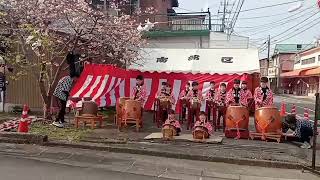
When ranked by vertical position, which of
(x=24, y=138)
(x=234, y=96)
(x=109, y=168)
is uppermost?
(x=234, y=96)

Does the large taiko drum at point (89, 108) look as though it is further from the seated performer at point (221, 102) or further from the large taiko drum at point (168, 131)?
the seated performer at point (221, 102)

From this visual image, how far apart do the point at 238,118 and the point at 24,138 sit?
614cm

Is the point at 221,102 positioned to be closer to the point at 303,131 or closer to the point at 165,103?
the point at 165,103

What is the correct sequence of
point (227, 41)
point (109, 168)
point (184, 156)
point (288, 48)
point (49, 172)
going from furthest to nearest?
point (288, 48), point (227, 41), point (184, 156), point (109, 168), point (49, 172)

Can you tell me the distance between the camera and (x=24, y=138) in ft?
37.0

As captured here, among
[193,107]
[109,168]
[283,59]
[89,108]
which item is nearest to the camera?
[109,168]

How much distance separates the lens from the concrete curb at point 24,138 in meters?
11.1

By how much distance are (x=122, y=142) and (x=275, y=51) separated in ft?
253

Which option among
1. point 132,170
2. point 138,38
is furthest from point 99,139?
point 138,38

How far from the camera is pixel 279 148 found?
37.5 ft

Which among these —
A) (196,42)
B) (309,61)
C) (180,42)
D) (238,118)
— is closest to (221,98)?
(238,118)

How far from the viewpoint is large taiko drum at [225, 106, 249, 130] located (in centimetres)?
1267

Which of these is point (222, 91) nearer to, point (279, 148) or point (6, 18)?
point (279, 148)

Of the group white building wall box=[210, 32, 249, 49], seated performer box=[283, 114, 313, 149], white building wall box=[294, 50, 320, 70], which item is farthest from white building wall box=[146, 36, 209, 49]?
white building wall box=[294, 50, 320, 70]
